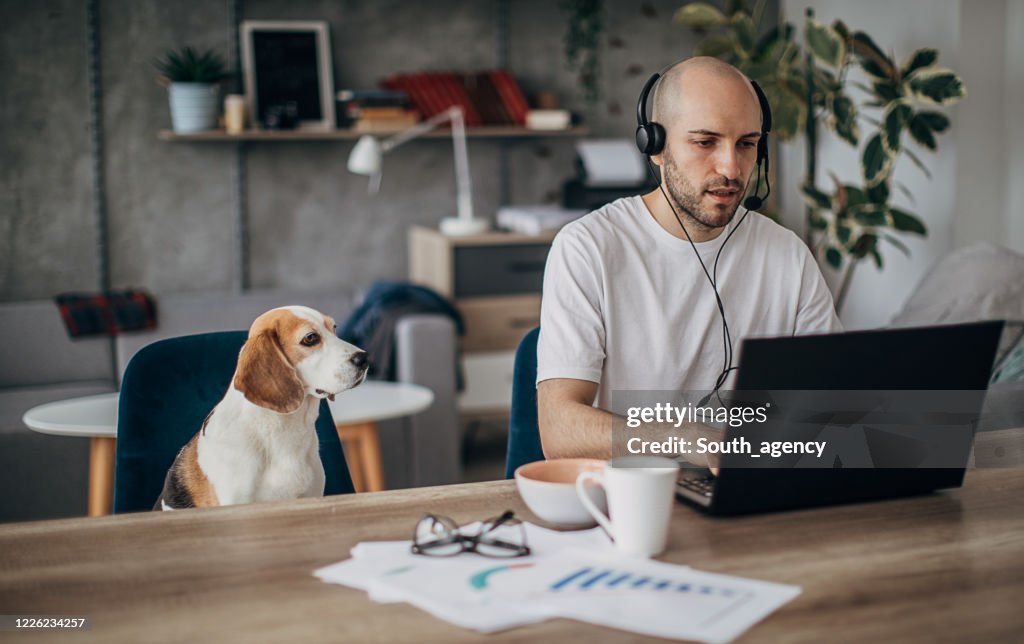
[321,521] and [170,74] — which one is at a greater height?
[170,74]

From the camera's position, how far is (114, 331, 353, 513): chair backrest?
4.96 feet

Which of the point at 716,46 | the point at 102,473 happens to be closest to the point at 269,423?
the point at 102,473

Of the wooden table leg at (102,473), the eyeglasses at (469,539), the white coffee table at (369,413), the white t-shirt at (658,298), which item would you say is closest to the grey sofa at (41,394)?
the wooden table leg at (102,473)

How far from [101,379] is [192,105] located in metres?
1.08

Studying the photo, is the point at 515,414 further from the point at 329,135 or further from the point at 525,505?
the point at 329,135

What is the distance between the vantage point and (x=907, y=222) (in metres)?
3.50

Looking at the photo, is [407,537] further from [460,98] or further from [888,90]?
[460,98]

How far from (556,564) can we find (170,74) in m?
3.43

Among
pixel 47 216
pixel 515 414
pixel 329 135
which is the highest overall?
pixel 329 135

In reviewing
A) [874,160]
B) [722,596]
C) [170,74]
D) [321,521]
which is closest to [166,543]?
[321,521]

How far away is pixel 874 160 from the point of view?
348cm

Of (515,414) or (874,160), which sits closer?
(515,414)

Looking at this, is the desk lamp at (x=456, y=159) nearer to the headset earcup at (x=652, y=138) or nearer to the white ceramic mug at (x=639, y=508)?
the headset earcup at (x=652, y=138)

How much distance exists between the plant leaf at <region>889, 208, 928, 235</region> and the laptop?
2434 mm
